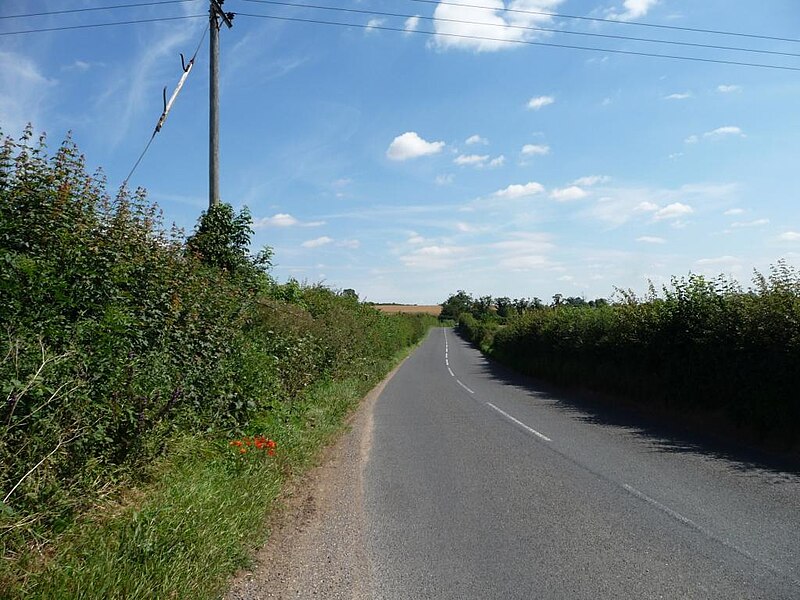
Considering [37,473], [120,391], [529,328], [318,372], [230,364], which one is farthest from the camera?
[529,328]

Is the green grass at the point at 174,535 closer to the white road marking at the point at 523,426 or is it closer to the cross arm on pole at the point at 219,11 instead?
the white road marking at the point at 523,426

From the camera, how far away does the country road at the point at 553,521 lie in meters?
4.52

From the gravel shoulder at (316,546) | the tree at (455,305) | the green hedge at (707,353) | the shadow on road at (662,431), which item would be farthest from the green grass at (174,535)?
the tree at (455,305)

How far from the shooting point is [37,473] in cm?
404

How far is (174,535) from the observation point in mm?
4348

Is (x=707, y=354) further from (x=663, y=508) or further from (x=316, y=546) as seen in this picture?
(x=316, y=546)

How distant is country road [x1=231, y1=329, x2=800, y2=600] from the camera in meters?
4.52

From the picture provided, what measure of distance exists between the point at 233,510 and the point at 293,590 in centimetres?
111

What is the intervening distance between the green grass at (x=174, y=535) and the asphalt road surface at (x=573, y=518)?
1147 mm

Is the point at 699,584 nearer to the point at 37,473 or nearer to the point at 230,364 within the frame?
the point at 37,473

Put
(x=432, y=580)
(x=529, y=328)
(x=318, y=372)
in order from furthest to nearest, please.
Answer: (x=529, y=328) → (x=318, y=372) → (x=432, y=580)

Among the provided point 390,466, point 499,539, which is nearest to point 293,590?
point 499,539

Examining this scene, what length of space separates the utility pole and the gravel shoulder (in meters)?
6.13

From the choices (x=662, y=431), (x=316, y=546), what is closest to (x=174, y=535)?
(x=316, y=546)
